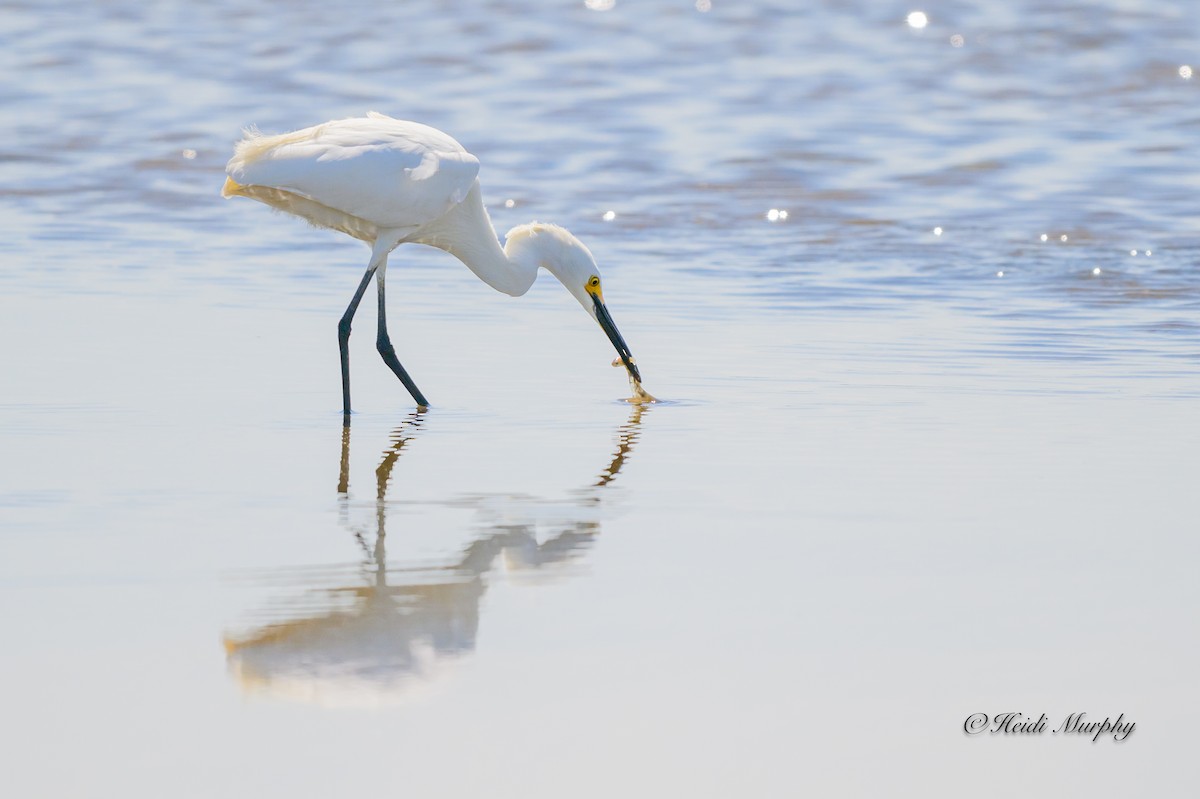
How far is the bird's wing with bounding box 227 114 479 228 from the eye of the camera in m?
8.39

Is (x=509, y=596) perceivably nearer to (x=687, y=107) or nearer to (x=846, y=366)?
(x=846, y=366)

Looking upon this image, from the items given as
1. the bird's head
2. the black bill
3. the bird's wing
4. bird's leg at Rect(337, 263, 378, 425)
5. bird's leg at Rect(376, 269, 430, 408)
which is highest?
the bird's wing

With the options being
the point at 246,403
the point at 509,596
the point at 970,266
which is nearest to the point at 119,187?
the point at 970,266

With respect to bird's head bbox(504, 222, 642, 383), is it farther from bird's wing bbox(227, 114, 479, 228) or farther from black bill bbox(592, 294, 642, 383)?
bird's wing bbox(227, 114, 479, 228)

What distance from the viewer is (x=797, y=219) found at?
14938 millimetres

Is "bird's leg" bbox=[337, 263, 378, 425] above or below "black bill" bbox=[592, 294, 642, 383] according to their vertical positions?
above

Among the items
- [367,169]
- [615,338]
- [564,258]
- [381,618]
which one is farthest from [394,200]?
[381,618]

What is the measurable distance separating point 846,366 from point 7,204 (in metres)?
8.50

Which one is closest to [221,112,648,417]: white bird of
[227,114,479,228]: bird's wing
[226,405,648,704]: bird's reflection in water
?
[227,114,479,228]: bird's wing

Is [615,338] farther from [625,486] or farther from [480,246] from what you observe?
[625,486]

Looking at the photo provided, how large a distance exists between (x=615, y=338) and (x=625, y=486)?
2615mm

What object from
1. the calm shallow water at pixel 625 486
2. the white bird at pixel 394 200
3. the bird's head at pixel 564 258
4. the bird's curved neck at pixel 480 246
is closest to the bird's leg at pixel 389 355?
the white bird at pixel 394 200

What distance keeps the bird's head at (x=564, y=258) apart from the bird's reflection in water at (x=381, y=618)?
3.36m

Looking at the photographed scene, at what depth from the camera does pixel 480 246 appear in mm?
9242
